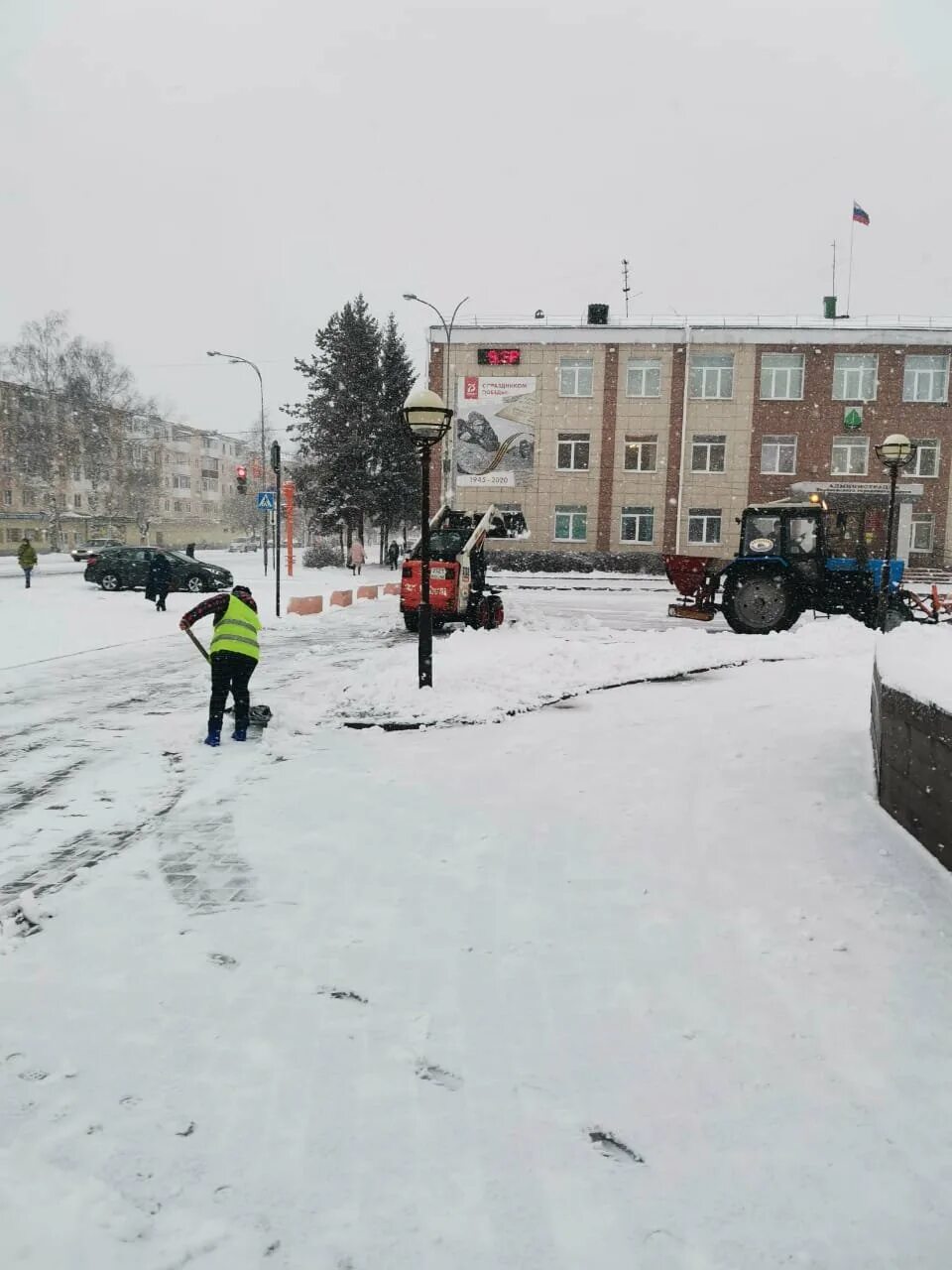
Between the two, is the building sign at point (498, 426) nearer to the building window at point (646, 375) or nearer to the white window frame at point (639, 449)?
the white window frame at point (639, 449)

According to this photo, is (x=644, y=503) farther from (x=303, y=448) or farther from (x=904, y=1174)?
(x=904, y=1174)

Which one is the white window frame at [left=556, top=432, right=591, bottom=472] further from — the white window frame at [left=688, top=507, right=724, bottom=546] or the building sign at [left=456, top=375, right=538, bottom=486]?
the white window frame at [left=688, top=507, right=724, bottom=546]

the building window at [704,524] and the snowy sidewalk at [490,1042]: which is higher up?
the building window at [704,524]

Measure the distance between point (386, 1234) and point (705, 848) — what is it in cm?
328

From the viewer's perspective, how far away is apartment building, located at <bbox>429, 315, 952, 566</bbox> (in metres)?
35.9

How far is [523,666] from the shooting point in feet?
34.5

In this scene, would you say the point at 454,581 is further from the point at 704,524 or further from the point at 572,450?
the point at 704,524

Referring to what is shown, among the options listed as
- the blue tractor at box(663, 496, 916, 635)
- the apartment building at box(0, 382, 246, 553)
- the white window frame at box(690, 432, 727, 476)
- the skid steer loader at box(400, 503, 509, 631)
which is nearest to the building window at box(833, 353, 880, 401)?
the white window frame at box(690, 432, 727, 476)

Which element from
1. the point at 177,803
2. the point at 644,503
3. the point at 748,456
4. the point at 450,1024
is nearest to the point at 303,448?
the point at 644,503

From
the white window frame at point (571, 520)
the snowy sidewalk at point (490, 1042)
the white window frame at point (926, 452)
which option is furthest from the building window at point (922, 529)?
the snowy sidewalk at point (490, 1042)

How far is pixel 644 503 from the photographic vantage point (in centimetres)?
3772

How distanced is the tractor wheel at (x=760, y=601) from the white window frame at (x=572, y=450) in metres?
23.9

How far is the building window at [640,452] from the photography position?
37.6 meters

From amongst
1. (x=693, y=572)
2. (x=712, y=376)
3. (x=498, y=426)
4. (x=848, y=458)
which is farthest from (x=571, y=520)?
(x=693, y=572)
